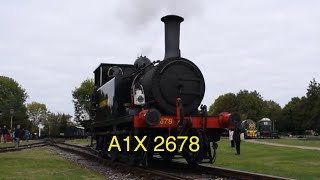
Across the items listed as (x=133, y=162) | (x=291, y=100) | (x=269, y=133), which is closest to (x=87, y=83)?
(x=269, y=133)

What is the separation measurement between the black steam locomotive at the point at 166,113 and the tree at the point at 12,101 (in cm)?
6708

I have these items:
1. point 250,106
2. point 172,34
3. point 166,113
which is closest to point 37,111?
point 250,106

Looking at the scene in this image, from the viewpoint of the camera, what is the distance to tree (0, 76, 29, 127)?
255 feet

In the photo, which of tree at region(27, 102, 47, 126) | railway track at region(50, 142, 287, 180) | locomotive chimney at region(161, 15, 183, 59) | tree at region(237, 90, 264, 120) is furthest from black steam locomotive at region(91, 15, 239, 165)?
tree at region(27, 102, 47, 126)

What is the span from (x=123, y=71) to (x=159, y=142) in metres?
4.82

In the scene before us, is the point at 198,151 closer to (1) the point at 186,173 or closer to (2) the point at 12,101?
(1) the point at 186,173

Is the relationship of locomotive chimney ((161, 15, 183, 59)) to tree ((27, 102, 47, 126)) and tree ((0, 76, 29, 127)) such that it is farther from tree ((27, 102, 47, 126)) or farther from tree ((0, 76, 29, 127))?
tree ((27, 102, 47, 126))

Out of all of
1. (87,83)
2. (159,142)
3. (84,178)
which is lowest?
(84,178)

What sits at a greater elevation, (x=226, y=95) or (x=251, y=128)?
(x=226, y=95)

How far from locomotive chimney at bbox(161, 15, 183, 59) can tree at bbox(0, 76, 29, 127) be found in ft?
224

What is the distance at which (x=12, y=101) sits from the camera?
79.9 meters

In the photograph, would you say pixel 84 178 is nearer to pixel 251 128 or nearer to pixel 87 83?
pixel 251 128

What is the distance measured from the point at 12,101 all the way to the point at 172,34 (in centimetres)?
7258

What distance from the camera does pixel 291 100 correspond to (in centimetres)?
11519
